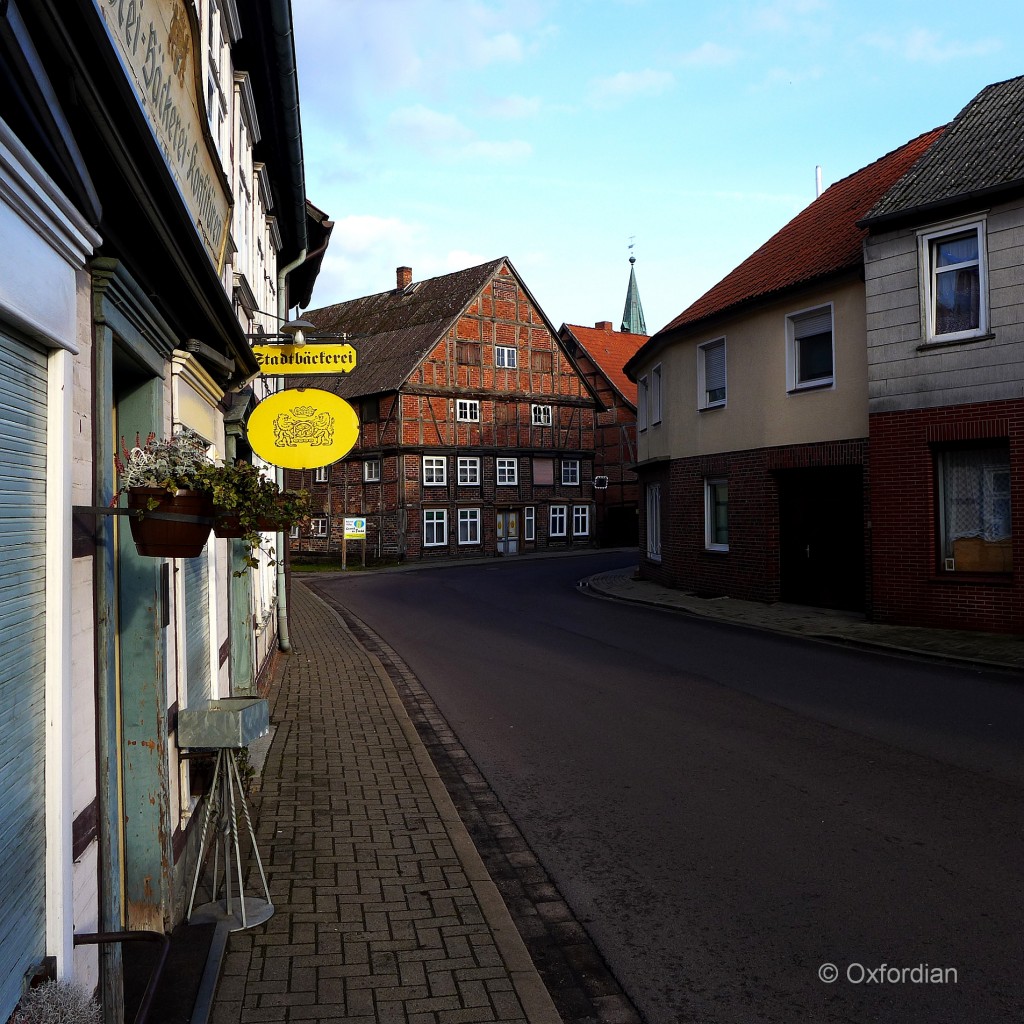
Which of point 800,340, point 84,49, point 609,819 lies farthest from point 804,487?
point 84,49

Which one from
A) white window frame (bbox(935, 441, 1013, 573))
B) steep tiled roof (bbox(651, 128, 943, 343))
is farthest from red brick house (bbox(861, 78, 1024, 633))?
steep tiled roof (bbox(651, 128, 943, 343))

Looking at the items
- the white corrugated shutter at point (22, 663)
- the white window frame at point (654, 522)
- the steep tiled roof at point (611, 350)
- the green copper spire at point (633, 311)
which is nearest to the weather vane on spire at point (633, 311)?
the green copper spire at point (633, 311)

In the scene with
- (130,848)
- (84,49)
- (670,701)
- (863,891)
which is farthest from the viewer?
(670,701)

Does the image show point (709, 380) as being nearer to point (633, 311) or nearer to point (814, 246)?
point (814, 246)

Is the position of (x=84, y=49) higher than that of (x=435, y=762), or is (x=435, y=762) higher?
(x=84, y=49)

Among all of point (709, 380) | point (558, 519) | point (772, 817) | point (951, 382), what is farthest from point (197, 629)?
point (558, 519)

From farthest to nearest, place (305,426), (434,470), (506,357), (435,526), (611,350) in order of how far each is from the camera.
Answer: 1. (611,350)
2. (506,357)
3. (434,470)
4. (435,526)
5. (305,426)

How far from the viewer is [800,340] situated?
58.0 ft

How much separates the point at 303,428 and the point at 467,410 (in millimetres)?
32341

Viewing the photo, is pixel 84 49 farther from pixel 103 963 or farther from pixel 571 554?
pixel 571 554

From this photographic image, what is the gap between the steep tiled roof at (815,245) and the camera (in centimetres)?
1711

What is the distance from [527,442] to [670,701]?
32869 mm

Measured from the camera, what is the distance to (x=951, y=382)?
46.6 ft

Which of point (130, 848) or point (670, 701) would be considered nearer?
point (130, 848)
